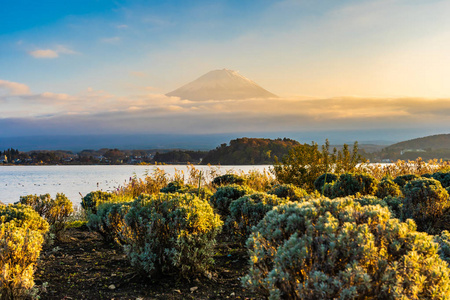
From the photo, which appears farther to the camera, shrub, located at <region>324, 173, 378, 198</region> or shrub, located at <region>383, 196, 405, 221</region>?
shrub, located at <region>324, 173, 378, 198</region>

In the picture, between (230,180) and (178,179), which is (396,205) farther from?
(178,179)

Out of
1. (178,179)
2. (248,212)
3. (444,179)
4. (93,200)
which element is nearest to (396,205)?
(248,212)

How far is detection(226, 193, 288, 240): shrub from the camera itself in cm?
579

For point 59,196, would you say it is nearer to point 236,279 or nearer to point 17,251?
point 17,251

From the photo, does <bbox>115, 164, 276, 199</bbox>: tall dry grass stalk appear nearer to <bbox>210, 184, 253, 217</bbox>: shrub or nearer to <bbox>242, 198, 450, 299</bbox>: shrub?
<bbox>210, 184, 253, 217</bbox>: shrub

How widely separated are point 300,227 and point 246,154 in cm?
2187

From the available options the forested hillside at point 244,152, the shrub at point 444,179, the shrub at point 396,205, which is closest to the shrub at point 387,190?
the shrub at point 396,205

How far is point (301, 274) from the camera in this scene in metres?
2.72

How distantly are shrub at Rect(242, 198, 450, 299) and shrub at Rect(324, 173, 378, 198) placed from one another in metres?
5.15

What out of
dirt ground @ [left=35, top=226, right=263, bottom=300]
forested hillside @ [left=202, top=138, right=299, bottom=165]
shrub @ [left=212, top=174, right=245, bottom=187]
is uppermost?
forested hillside @ [left=202, top=138, right=299, bottom=165]

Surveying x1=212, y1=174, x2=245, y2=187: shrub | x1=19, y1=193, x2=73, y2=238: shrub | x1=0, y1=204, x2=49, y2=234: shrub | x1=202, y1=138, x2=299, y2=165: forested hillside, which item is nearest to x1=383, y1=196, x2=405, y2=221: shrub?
x1=212, y1=174, x2=245, y2=187: shrub

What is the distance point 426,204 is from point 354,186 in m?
1.68

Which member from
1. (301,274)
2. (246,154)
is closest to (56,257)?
(301,274)

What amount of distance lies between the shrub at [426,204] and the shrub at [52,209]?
23.2 ft
